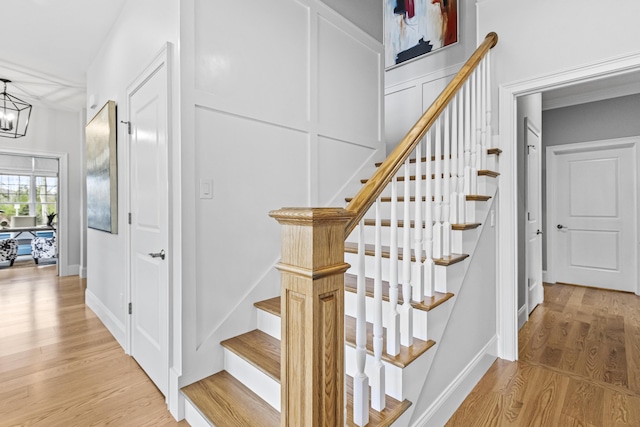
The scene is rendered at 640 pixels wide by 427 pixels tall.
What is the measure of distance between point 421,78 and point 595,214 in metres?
3.14

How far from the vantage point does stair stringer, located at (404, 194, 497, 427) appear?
1.53 m

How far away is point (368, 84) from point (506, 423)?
2672mm

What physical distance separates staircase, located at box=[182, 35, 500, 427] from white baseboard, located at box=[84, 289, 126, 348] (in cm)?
128

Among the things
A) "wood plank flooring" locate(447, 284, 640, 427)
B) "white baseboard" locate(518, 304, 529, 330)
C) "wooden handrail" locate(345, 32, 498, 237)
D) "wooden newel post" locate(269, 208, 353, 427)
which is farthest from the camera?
"white baseboard" locate(518, 304, 529, 330)

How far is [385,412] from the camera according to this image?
1275 millimetres

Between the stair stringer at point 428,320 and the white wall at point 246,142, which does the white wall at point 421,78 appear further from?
the stair stringer at point 428,320

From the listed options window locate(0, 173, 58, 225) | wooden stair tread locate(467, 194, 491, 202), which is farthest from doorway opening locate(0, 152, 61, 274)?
wooden stair tread locate(467, 194, 491, 202)

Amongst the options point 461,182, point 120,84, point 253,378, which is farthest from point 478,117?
point 120,84

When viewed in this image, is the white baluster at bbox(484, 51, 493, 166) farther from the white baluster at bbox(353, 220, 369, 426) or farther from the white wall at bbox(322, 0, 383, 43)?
the white baluster at bbox(353, 220, 369, 426)

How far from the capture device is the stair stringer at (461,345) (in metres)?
1.53

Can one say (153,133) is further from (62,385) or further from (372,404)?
(372,404)

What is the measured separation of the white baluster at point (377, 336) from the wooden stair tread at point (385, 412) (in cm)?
3

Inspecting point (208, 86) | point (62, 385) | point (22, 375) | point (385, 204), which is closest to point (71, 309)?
point (22, 375)

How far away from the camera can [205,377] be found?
1774mm
